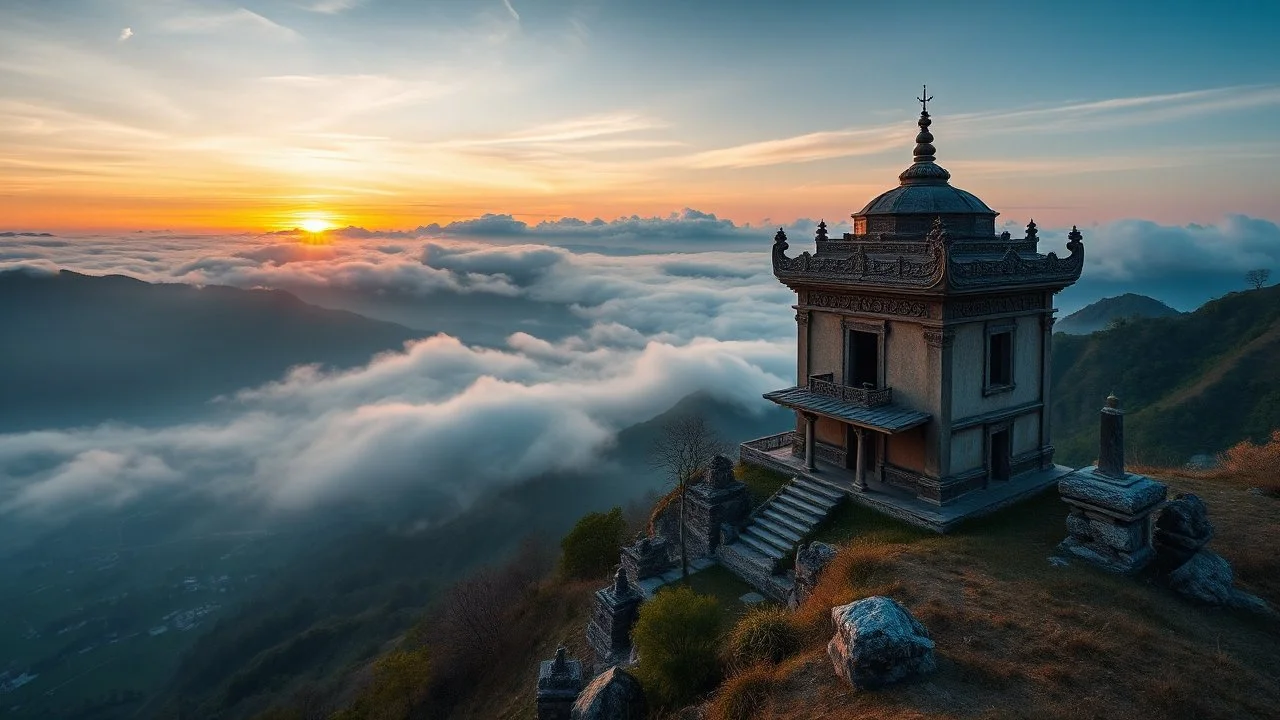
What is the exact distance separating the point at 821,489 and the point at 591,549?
11.6 metres

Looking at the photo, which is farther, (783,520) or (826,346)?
(826,346)

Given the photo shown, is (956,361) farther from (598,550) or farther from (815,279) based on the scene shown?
(598,550)

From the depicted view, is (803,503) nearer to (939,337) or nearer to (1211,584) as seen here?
(939,337)

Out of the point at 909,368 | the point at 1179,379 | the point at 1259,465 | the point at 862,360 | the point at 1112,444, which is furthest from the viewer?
the point at 1179,379

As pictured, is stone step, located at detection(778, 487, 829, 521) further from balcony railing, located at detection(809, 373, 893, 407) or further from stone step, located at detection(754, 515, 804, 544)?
balcony railing, located at detection(809, 373, 893, 407)

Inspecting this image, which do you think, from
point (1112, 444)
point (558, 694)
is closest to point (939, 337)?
point (1112, 444)

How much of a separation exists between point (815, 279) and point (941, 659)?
601 inches

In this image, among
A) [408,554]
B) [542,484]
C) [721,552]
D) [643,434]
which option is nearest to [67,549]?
[408,554]

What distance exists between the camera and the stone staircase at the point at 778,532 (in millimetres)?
21484

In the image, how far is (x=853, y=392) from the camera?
23125 millimetres

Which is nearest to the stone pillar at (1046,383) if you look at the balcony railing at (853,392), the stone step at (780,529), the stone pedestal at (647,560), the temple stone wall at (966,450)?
the temple stone wall at (966,450)

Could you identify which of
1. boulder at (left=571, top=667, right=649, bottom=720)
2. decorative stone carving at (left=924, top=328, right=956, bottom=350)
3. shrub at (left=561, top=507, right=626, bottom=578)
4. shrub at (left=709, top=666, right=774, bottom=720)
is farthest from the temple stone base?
shrub at (left=561, top=507, right=626, bottom=578)

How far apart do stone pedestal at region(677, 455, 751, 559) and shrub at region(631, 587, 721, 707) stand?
8593 mm

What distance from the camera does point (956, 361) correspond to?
70.9ft
